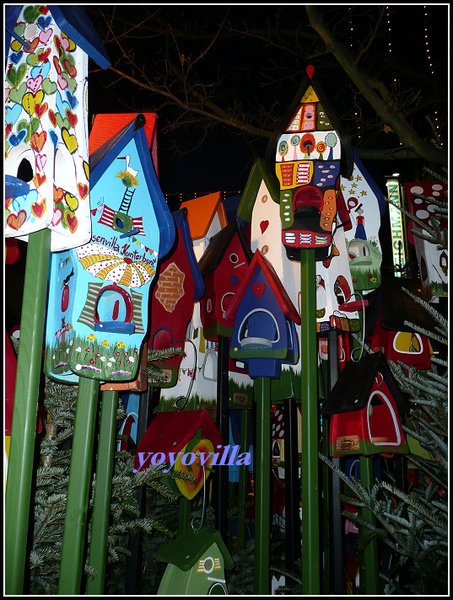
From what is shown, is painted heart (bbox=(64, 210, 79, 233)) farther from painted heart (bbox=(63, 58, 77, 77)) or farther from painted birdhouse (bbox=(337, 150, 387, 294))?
painted birdhouse (bbox=(337, 150, 387, 294))

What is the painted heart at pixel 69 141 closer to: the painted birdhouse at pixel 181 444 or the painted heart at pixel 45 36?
the painted heart at pixel 45 36

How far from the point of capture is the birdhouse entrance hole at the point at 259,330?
3012 mm

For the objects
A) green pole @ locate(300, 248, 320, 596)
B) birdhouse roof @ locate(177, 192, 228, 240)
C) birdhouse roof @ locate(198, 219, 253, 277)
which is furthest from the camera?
birdhouse roof @ locate(177, 192, 228, 240)

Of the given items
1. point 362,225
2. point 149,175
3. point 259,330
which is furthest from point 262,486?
point 149,175

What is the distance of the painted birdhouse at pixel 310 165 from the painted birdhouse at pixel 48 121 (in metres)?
1.21

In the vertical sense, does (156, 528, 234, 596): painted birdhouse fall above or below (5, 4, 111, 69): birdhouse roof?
below

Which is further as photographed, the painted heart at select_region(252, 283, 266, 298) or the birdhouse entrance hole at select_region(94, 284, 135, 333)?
the painted heart at select_region(252, 283, 266, 298)

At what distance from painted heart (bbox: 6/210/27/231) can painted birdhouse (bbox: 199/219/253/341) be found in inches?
69.0

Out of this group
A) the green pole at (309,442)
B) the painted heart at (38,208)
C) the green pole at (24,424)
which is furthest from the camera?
the green pole at (309,442)

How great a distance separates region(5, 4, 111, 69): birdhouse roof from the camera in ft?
5.48

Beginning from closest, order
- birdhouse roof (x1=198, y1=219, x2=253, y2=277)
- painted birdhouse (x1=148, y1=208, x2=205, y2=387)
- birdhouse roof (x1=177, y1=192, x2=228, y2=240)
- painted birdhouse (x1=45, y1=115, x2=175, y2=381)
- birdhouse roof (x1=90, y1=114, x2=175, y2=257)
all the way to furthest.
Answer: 1. painted birdhouse (x1=45, y1=115, x2=175, y2=381)
2. birdhouse roof (x1=90, y1=114, x2=175, y2=257)
3. painted birdhouse (x1=148, y1=208, x2=205, y2=387)
4. birdhouse roof (x1=198, y1=219, x2=253, y2=277)
5. birdhouse roof (x1=177, y1=192, x2=228, y2=240)

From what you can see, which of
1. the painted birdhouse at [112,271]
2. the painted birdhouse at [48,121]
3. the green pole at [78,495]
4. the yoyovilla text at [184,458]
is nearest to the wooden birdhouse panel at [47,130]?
the painted birdhouse at [48,121]

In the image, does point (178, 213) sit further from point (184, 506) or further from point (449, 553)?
point (449, 553)

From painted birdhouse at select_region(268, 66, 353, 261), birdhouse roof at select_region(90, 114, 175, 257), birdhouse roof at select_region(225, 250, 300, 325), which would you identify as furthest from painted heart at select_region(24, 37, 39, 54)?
birdhouse roof at select_region(225, 250, 300, 325)
